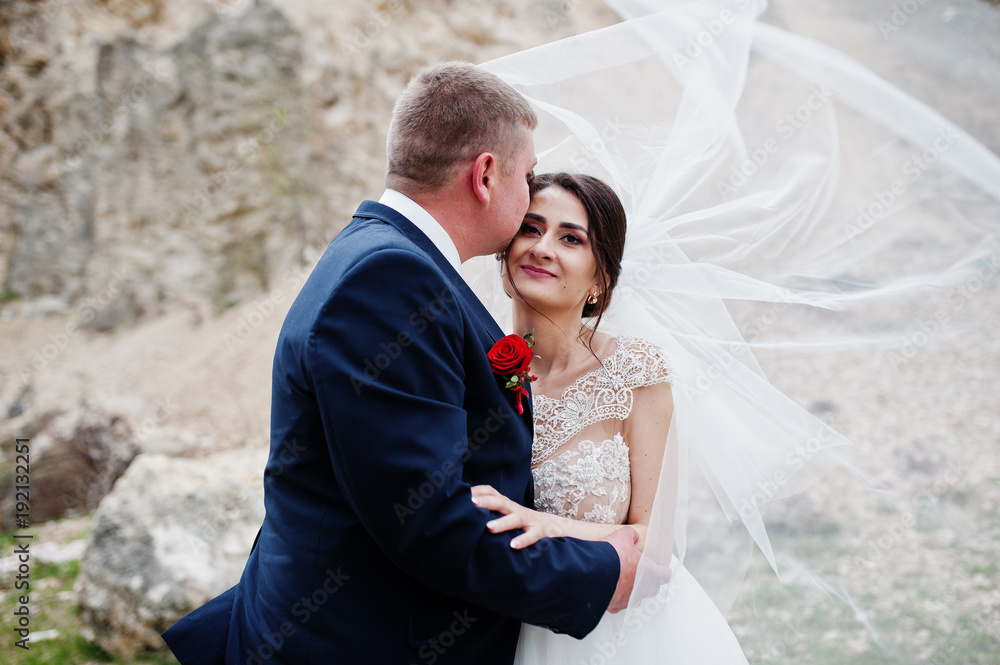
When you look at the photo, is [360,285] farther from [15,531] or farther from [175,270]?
[175,270]

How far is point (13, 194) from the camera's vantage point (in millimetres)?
8945

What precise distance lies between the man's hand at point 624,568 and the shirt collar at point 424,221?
102 centimetres

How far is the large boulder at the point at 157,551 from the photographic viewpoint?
12.0ft

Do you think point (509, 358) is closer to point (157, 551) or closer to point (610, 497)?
point (610, 497)

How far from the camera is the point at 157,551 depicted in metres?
3.77

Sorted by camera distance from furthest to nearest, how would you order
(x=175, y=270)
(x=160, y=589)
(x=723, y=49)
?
(x=175, y=270) < (x=160, y=589) < (x=723, y=49)

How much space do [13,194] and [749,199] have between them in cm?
1011

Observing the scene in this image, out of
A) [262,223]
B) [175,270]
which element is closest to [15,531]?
[175,270]

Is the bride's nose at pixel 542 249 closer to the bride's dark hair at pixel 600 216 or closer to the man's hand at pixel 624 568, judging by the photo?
the bride's dark hair at pixel 600 216

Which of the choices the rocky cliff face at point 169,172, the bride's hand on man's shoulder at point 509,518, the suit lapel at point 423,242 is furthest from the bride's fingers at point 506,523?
the rocky cliff face at point 169,172

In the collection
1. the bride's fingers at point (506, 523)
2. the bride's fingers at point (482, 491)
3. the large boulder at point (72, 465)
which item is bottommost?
the large boulder at point (72, 465)

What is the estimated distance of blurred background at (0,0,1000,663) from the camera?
5.15 m

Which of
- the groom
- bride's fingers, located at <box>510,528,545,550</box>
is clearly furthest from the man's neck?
bride's fingers, located at <box>510,528,545,550</box>

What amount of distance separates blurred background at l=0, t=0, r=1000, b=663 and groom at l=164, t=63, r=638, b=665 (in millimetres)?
2829
